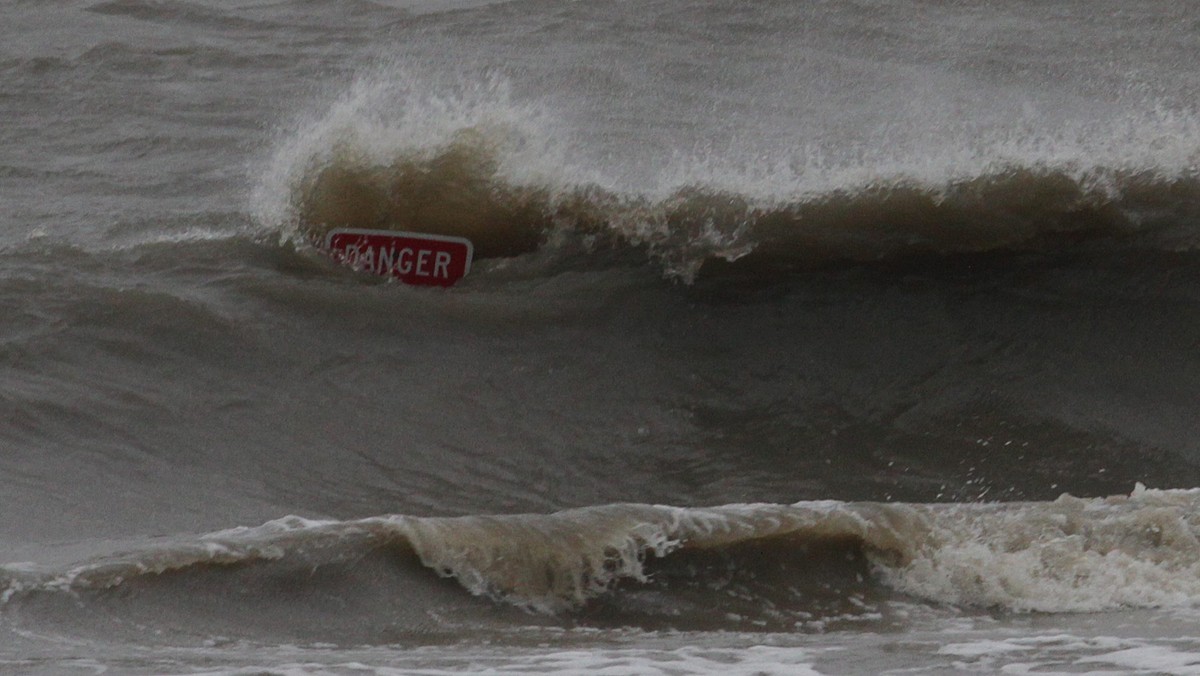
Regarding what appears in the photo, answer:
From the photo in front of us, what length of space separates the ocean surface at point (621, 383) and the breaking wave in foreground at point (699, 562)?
0.01 meters

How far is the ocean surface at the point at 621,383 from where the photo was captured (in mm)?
4648

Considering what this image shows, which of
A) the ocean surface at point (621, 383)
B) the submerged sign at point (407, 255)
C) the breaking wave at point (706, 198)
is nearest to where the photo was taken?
the ocean surface at point (621, 383)

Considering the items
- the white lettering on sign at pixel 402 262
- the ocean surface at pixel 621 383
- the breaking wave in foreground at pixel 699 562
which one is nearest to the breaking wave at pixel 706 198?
the ocean surface at pixel 621 383

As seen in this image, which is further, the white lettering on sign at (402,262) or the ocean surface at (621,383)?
the white lettering on sign at (402,262)

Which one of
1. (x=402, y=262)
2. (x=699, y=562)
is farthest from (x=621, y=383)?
(x=699, y=562)

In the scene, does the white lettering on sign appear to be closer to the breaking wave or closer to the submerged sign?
the submerged sign

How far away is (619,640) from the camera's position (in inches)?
178

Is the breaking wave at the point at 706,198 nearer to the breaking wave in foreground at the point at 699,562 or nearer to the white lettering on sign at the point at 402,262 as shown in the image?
the white lettering on sign at the point at 402,262

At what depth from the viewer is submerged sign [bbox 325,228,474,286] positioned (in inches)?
307

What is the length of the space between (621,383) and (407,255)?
4.72 ft

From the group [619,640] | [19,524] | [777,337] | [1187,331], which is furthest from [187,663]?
[1187,331]

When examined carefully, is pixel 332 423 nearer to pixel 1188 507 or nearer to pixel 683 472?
pixel 683 472

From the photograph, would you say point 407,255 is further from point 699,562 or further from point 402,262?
point 699,562

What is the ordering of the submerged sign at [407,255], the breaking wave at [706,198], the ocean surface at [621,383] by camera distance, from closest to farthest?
the ocean surface at [621,383] < the breaking wave at [706,198] < the submerged sign at [407,255]
